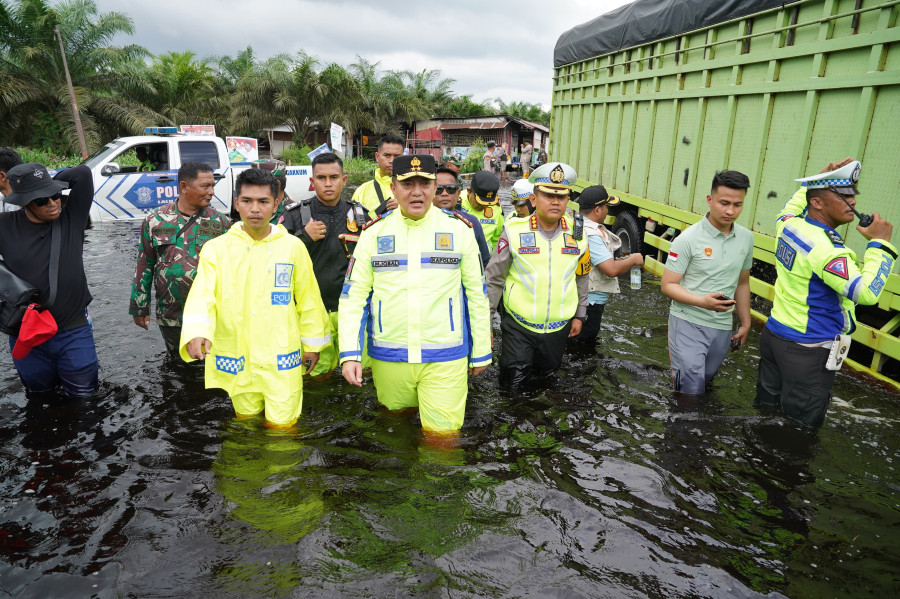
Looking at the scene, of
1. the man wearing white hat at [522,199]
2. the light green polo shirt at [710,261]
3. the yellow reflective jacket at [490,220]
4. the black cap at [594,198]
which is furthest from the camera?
the yellow reflective jacket at [490,220]

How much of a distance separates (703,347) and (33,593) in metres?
4.21

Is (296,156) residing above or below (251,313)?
below

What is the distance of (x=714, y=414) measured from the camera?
4402 millimetres

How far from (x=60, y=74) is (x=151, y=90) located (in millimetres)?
3487

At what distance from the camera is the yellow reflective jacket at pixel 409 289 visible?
3551mm

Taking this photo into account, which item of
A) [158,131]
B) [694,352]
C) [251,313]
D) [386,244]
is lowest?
[694,352]

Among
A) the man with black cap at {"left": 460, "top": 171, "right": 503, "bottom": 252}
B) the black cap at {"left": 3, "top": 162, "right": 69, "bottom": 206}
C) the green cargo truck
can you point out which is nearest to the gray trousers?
the green cargo truck

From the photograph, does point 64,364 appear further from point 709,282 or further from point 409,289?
point 709,282

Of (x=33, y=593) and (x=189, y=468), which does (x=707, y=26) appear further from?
(x=33, y=593)

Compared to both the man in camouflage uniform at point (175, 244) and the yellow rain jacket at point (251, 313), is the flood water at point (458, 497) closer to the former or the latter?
the yellow rain jacket at point (251, 313)

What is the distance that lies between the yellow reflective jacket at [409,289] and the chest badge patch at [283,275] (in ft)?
1.28

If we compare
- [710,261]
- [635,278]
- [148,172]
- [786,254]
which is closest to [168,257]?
[635,278]

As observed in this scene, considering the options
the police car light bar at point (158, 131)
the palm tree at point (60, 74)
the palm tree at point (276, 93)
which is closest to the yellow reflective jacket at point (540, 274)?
the police car light bar at point (158, 131)

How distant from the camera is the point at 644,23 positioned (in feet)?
26.4
